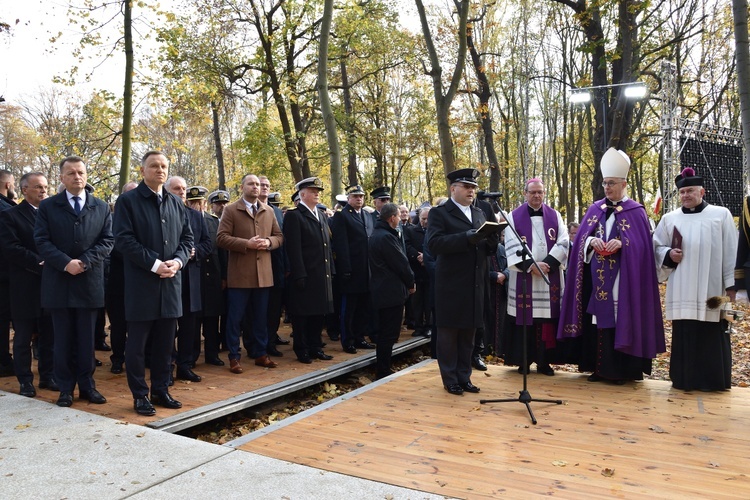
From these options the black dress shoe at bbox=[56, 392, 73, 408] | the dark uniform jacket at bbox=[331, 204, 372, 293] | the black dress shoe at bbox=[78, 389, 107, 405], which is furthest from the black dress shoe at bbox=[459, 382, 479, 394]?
the black dress shoe at bbox=[56, 392, 73, 408]

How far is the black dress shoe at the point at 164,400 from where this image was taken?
5109 millimetres

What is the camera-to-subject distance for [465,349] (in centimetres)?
592

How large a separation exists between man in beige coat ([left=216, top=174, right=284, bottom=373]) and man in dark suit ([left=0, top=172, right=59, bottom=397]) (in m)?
1.85

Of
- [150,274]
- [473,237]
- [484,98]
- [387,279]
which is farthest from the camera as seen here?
[484,98]

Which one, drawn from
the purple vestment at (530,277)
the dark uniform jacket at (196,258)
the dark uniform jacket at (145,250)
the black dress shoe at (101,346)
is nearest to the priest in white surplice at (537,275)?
the purple vestment at (530,277)

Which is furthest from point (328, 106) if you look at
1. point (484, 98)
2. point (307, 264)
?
point (484, 98)

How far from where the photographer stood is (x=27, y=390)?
5.49m

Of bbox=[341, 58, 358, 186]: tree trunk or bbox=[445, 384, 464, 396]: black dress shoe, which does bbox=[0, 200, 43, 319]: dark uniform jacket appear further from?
bbox=[341, 58, 358, 186]: tree trunk

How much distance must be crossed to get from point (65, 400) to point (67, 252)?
1.33 meters

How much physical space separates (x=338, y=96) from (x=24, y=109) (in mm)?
17748

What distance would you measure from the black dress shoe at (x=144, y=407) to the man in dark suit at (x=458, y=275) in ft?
9.18

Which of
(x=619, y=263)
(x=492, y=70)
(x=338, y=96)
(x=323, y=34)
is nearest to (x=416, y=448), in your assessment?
(x=619, y=263)

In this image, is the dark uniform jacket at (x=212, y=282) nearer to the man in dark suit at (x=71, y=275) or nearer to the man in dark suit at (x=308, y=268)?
the man in dark suit at (x=308, y=268)

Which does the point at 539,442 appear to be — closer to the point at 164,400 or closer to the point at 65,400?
the point at 164,400
